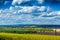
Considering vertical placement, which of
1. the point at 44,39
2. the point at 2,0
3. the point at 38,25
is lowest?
the point at 44,39

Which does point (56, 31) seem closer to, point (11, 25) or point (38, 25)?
point (38, 25)

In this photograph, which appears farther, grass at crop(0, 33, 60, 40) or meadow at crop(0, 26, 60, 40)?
meadow at crop(0, 26, 60, 40)

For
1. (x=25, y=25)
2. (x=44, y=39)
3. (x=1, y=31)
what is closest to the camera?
(x=44, y=39)

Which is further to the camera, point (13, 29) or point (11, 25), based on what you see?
point (13, 29)

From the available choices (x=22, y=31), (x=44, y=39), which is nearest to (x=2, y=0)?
(x=22, y=31)

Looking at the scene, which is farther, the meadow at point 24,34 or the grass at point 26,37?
the meadow at point 24,34

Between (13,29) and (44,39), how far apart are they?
249 cm

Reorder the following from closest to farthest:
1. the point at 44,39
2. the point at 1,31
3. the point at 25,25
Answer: the point at 44,39 → the point at 25,25 → the point at 1,31

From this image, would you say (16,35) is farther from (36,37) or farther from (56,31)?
(56,31)

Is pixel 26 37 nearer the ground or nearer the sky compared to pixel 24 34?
nearer the ground

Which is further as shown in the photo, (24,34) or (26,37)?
(24,34)

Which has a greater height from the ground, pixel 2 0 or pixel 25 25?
pixel 2 0

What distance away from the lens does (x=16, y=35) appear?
10.8 metres

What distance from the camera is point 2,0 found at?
10734 millimetres
